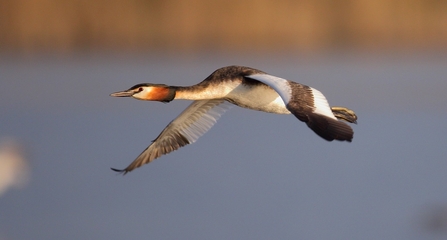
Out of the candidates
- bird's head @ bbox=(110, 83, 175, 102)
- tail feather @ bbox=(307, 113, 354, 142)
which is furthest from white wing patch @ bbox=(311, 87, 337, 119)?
bird's head @ bbox=(110, 83, 175, 102)

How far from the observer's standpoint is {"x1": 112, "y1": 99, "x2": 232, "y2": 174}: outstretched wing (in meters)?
8.44

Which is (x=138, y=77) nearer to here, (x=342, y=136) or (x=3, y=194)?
(x=3, y=194)

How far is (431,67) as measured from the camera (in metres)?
17.4

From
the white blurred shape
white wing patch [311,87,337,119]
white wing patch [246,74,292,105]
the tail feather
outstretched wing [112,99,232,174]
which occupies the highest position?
white wing patch [246,74,292,105]

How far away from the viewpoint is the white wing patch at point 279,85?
22.9 ft

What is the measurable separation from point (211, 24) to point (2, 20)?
167 inches

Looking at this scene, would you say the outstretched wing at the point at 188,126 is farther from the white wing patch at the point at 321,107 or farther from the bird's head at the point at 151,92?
the white wing patch at the point at 321,107

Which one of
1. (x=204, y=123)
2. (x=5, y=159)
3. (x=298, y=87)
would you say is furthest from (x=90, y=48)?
(x=298, y=87)

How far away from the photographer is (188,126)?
8.48m

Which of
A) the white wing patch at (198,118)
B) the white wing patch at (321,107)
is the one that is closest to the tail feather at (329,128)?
the white wing patch at (321,107)

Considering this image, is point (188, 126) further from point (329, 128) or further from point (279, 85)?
point (329, 128)

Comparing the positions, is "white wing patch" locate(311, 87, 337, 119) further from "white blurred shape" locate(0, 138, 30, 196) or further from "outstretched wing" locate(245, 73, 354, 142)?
"white blurred shape" locate(0, 138, 30, 196)

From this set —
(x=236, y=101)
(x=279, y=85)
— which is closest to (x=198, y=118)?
(x=236, y=101)

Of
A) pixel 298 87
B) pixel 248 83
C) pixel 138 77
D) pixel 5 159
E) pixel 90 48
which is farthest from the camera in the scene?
pixel 90 48
